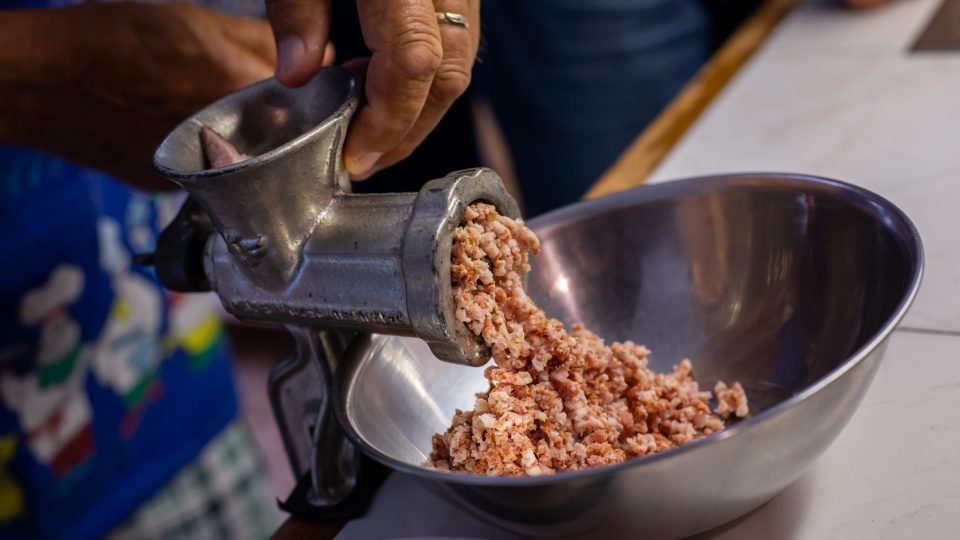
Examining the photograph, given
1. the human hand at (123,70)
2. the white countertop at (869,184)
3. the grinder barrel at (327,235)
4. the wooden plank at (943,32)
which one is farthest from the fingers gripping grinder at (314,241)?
the wooden plank at (943,32)

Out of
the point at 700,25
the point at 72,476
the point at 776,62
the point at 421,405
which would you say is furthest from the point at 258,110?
the point at 700,25

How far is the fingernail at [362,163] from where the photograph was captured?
2.28 feet

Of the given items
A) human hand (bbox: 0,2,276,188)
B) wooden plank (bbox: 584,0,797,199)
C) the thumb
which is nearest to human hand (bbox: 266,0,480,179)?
the thumb

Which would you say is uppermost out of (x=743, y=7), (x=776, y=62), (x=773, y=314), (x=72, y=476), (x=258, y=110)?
(x=258, y=110)

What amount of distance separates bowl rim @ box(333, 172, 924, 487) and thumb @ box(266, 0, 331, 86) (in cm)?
20

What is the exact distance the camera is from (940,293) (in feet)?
2.70

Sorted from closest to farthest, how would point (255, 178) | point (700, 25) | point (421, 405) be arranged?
point (255, 178) < point (421, 405) < point (700, 25)

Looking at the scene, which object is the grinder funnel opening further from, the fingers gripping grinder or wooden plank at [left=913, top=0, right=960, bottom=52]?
wooden plank at [left=913, top=0, right=960, bottom=52]

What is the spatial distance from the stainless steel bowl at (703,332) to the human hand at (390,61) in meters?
0.14

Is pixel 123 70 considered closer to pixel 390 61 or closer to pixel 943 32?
pixel 390 61

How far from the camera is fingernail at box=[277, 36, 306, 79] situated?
2.33ft

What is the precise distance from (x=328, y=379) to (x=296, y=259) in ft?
0.41

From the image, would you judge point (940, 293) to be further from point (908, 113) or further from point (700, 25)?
point (700, 25)

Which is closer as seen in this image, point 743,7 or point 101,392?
point 101,392
